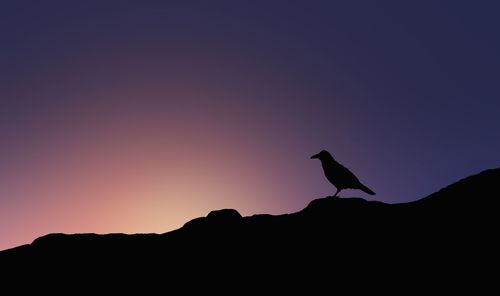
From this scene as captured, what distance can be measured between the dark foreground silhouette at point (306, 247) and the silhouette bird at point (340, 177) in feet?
15.1

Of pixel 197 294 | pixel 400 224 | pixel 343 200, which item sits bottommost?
pixel 197 294

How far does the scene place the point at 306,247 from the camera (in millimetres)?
11109

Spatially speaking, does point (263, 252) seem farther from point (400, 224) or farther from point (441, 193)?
point (441, 193)

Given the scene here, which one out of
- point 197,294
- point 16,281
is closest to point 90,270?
point 16,281

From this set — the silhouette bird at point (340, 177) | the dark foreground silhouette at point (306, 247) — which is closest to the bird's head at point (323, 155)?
the silhouette bird at point (340, 177)

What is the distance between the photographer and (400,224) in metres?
11.1

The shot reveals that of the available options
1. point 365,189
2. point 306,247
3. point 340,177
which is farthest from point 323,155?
point 306,247

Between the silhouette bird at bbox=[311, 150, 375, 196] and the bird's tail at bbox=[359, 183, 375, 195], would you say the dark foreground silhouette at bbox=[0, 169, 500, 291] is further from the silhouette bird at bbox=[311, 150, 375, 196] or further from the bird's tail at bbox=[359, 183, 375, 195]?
the bird's tail at bbox=[359, 183, 375, 195]

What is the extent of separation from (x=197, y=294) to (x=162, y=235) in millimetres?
2933

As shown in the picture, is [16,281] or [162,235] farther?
[162,235]

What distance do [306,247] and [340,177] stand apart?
260 inches

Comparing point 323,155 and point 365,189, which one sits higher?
point 323,155

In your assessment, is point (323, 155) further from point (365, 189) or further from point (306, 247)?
point (306, 247)

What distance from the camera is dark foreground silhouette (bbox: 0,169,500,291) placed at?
10.1 m
